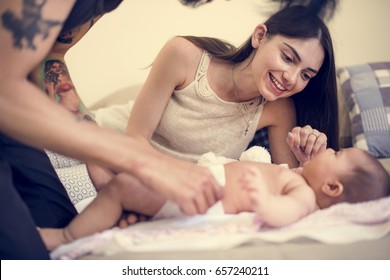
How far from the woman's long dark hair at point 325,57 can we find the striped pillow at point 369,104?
0.22 metres

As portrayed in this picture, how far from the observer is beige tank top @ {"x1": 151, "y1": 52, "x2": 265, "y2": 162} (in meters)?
1.15

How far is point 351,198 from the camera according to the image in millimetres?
768

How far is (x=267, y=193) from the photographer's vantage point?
0.63m

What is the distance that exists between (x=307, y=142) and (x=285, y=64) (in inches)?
8.7

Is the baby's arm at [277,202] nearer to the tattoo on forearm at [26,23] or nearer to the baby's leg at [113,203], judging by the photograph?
the baby's leg at [113,203]

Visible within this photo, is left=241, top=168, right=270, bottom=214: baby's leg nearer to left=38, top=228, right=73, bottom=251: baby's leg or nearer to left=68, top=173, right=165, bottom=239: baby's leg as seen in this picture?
left=68, top=173, right=165, bottom=239: baby's leg

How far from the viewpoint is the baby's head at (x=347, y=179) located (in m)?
0.77

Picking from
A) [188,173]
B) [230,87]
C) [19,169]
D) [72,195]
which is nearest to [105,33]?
[230,87]

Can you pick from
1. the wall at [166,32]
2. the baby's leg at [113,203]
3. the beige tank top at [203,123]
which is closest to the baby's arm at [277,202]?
the baby's leg at [113,203]

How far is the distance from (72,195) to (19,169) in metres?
0.33

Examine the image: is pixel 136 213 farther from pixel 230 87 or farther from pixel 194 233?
pixel 230 87

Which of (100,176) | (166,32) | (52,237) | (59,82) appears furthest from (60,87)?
(166,32)

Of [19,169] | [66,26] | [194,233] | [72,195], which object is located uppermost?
[66,26]

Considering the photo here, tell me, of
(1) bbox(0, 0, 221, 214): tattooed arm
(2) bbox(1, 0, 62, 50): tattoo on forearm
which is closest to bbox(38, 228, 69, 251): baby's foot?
Answer: (1) bbox(0, 0, 221, 214): tattooed arm
